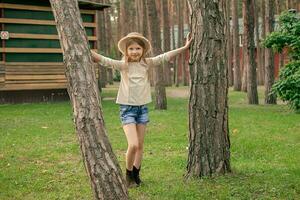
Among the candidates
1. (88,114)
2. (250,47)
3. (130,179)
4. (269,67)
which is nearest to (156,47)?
(250,47)

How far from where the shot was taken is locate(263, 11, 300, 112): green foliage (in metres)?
14.6

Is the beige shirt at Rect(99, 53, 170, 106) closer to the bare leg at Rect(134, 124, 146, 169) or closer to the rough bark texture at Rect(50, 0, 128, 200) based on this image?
the bare leg at Rect(134, 124, 146, 169)

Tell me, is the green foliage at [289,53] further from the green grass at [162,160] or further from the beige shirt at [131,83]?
the beige shirt at [131,83]

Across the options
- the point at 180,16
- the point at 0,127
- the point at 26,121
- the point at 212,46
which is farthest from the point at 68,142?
the point at 180,16

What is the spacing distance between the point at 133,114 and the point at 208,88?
3.14 feet

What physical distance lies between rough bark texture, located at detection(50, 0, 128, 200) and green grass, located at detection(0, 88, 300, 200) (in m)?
1.17

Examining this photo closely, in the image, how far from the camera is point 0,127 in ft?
39.9

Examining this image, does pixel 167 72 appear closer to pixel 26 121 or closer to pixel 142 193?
pixel 26 121

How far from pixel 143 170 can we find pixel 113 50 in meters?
43.1

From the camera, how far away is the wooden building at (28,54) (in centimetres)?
1880

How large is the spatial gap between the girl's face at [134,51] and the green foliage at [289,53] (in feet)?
29.7

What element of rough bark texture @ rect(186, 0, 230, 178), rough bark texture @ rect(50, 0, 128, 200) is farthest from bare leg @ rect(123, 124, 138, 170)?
rough bark texture @ rect(50, 0, 128, 200)

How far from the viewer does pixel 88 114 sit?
15.7 ft

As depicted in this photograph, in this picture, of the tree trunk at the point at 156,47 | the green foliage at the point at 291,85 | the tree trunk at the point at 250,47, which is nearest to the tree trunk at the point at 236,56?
the tree trunk at the point at 250,47
